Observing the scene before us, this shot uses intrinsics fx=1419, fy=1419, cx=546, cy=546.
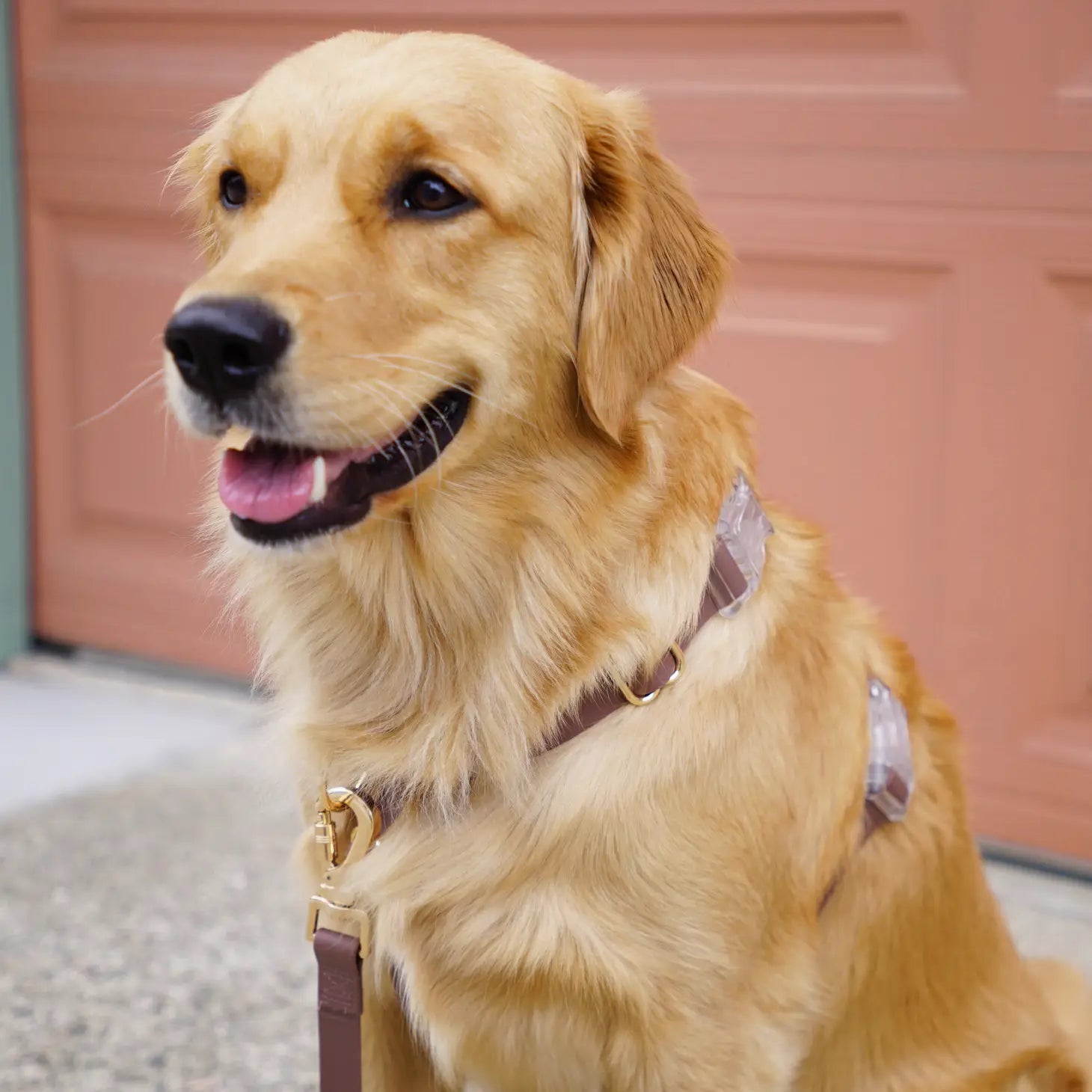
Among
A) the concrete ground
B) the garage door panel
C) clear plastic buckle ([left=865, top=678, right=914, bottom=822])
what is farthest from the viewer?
the garage door panel

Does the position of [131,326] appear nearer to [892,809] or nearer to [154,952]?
[154,952]

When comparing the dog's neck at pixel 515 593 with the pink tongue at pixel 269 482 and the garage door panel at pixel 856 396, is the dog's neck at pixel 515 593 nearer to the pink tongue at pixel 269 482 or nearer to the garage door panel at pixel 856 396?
the pink tongue at pixel 269 482

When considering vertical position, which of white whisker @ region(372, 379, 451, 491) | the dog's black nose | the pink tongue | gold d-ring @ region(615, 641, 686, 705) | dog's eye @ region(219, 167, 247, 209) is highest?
dog's eye @ region(219, 167, 247, 209)

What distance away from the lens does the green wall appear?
391 centimetres

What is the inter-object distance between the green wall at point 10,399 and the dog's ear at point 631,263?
264 centimetres

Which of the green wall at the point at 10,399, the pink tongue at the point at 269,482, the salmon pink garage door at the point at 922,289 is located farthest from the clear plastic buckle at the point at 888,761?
the green wall at the point at 10,399

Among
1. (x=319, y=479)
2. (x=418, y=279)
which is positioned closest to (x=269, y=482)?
(x=319, y=479)

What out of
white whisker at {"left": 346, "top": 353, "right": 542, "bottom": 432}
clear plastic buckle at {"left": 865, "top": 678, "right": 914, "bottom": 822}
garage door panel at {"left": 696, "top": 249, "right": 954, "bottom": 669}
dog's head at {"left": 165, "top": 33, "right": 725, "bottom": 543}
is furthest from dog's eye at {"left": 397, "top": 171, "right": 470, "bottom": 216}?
garage door panel at {"left": 696, "top": 249, "right": 954, "bottom": 669}

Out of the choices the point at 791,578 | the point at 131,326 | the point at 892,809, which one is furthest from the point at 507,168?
the point at 131,326

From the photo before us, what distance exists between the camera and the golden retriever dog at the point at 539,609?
1630 mm

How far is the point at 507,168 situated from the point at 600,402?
30 centimetres

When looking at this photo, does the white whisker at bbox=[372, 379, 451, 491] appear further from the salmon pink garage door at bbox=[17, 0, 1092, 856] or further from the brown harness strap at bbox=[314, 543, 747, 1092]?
the salmon pink garage door at bbox=[17, 0, 1092, 856]

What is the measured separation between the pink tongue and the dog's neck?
118 millimetres

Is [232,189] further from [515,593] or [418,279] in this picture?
[515,593]
